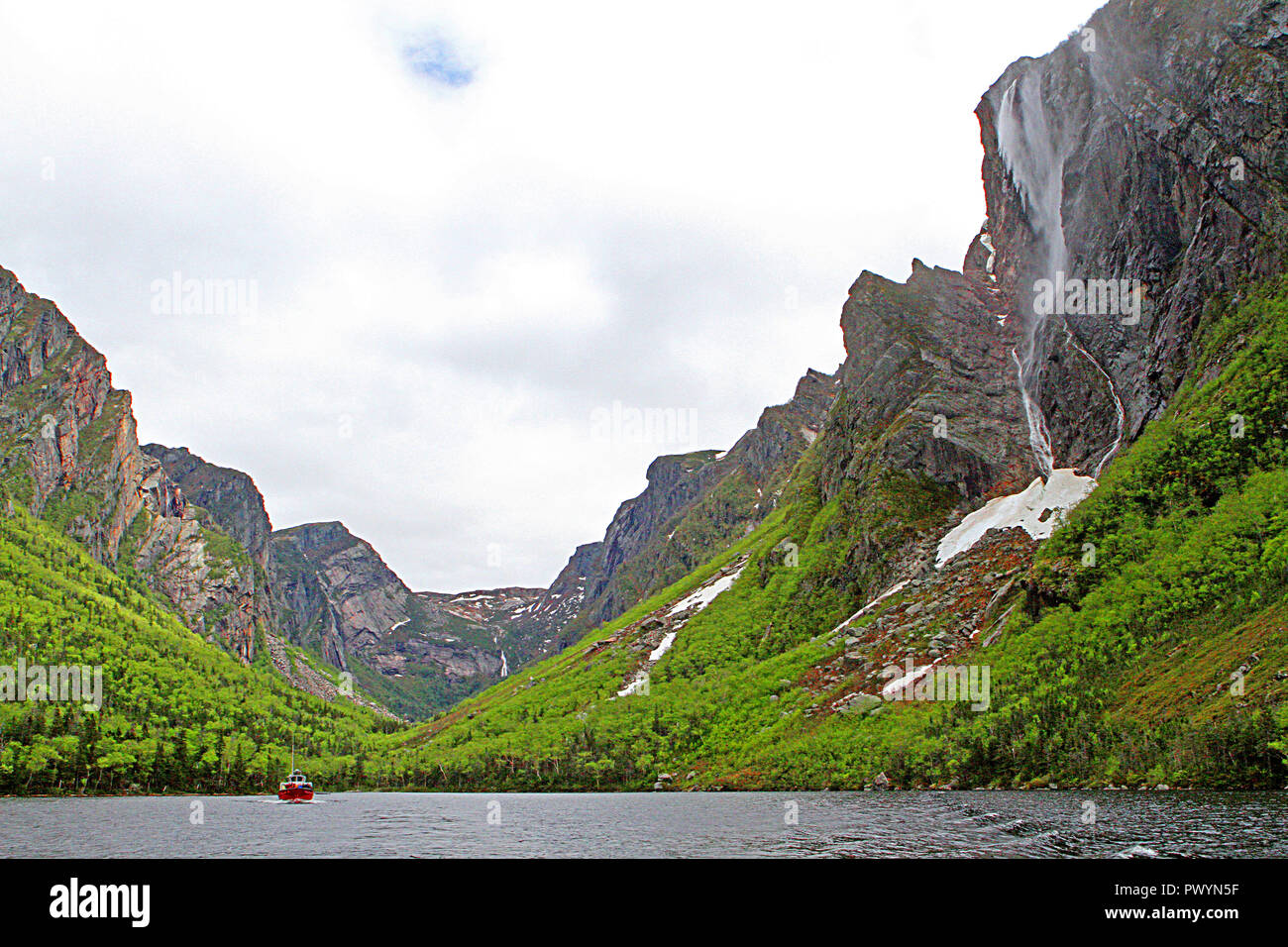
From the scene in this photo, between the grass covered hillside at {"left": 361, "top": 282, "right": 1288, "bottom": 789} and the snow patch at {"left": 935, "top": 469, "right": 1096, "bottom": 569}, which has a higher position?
the snow patch at {"left": 935, "top": 469, "right": 1096, "bottom": 569}

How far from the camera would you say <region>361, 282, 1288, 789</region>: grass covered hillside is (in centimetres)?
8069

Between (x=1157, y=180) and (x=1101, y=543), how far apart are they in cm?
8187

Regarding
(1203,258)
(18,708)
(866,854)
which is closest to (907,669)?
(1203,258)

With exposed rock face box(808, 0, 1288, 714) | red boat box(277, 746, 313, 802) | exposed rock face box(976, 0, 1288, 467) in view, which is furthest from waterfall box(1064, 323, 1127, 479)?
red boat box(277, 746, 313, 802)

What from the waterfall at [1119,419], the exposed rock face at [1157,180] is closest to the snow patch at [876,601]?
the waterfall at [1119,419]

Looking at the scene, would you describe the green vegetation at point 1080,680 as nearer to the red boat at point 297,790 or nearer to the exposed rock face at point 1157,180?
the exposed rock face at point 1157,180

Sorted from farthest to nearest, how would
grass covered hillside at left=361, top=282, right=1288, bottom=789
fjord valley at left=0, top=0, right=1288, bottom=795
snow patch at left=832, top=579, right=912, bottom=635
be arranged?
snow patch at left=832, top=579, right=912, bottom=635
fjord valley at left=0, top=0, right=1288, bottom=795
grass covered hillside at left=361, top=282, right=1288, bottom=789

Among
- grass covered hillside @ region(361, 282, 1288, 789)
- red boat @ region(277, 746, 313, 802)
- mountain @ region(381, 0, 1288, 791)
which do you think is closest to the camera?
grass covered hillside @ region(361, 282, 1288, 789)

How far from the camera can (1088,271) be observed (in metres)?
182

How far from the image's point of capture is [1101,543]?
124250 millimetres

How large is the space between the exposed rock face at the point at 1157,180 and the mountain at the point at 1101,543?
477 millimetres

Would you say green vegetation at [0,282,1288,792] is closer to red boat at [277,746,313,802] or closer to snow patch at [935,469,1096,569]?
snow patch at [935,469,1096,569]

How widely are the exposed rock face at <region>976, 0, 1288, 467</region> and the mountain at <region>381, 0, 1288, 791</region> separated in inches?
18.8
